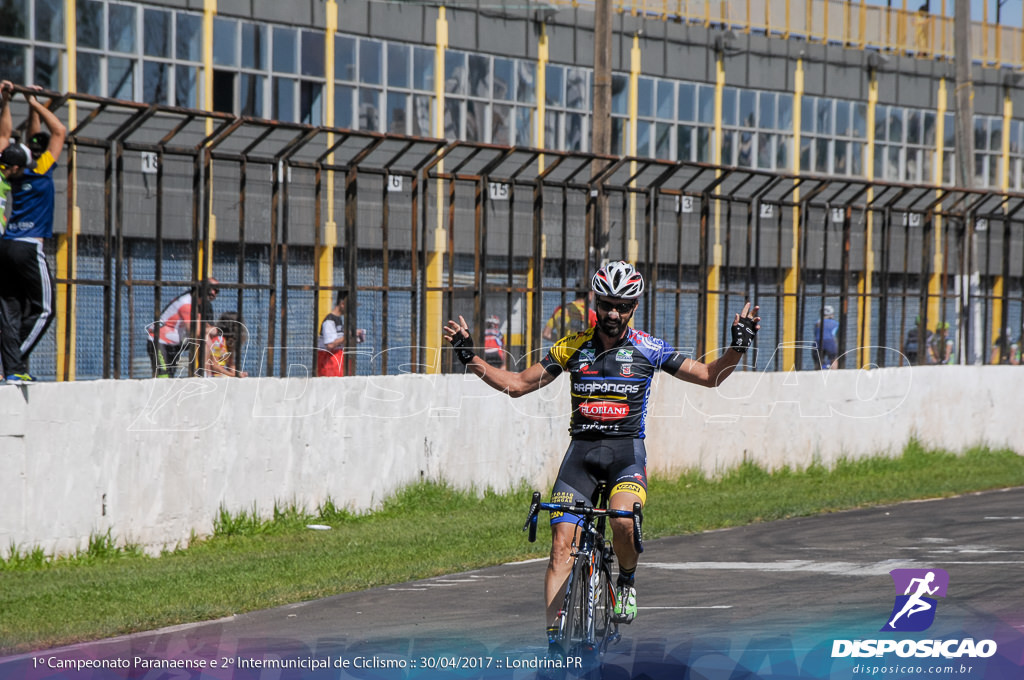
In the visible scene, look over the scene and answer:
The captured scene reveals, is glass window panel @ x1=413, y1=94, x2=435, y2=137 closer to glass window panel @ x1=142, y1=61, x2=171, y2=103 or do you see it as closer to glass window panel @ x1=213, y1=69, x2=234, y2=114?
glass window panel @ x1=213, y1=69, x2=234, y2=114

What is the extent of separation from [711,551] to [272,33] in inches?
895

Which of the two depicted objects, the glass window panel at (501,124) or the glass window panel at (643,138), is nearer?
the glass window panel at (501,124)

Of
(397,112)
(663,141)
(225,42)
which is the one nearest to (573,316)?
(225,42)

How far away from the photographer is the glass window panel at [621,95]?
40406 mm

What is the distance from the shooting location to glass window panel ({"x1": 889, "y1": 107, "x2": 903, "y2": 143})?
158 feet

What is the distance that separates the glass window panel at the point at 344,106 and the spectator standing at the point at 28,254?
75.3ft

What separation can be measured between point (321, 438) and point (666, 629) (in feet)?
21.2

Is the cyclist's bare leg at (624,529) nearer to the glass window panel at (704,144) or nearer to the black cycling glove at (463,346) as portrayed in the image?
the black cycling glove at (463,346)

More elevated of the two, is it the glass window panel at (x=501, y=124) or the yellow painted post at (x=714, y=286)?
the glass window panel at (x=501, y=124)

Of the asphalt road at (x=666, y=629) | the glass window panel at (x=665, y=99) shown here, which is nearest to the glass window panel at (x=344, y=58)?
the glass window panel at (x=665, y=99)

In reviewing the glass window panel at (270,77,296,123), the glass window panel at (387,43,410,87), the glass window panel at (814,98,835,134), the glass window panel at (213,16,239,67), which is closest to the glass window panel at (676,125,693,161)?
the glass window panel at (814,98,835,134)

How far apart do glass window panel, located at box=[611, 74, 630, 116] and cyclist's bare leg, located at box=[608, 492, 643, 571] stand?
1315 inches

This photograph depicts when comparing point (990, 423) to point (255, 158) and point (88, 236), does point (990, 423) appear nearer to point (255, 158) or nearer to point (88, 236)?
point (255, 158)

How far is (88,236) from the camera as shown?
13141mm
